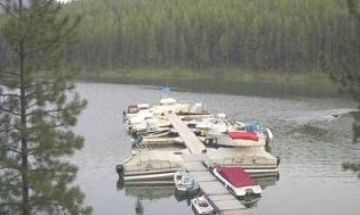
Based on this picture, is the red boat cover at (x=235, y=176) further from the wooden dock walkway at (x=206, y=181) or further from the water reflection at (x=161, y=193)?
the water reflection at (x=161, y=193)

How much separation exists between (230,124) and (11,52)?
166ft

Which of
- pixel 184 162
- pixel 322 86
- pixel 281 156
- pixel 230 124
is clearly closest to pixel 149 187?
pixel 184 162

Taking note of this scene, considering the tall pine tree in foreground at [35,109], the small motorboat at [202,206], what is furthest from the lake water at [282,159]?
the tall pine tree in foreground at [35,109]

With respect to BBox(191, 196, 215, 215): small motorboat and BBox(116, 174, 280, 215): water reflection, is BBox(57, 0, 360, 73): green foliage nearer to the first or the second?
BBox(116, 174, 280, 215): water reflection

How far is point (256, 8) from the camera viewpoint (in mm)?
182750

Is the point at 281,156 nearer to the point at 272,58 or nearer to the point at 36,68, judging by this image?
the point at 36,68

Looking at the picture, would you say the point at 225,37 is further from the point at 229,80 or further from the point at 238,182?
the point at 238,182

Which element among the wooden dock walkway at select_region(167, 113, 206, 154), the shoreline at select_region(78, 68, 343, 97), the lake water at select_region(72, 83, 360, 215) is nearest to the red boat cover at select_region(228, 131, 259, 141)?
the lake water at select_region(72, 83, 360, 215)

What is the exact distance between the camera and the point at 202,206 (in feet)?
137

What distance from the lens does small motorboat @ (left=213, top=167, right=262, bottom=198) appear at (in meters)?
45.4

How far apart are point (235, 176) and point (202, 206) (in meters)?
6.46

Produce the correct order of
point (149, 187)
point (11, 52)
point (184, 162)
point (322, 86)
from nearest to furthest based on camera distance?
point (11, 52) → point (149, 187) → point (184, 162) → point (322, 86)

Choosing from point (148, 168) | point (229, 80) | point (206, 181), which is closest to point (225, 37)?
point (229, 80)

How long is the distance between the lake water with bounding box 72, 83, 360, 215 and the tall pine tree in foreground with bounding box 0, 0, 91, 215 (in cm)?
1808
